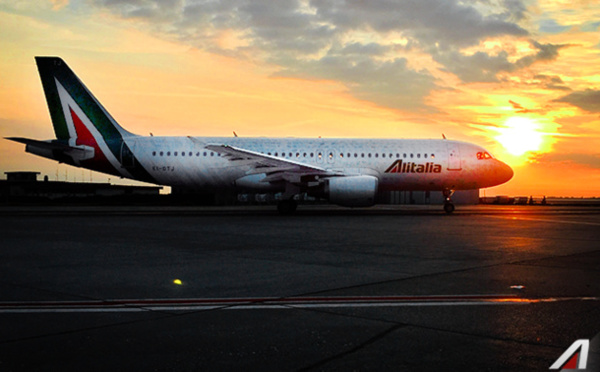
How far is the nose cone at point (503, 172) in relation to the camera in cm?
3034

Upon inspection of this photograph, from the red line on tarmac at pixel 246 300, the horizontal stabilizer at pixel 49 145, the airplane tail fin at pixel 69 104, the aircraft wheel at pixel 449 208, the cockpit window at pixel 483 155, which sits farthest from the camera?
the aircraft wheel at pixel 449 208

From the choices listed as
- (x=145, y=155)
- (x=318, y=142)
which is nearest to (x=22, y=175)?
(x=145, y=155)

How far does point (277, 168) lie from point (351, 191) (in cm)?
403

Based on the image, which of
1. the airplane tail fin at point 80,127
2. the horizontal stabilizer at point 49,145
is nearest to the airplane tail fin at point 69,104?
the airplane tail fin at point 80,127

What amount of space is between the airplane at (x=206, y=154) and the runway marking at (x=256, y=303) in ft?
72.3

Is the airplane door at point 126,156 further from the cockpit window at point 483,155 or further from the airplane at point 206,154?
the cockpit window at point 483,155

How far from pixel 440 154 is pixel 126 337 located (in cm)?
2656

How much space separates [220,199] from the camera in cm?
5847

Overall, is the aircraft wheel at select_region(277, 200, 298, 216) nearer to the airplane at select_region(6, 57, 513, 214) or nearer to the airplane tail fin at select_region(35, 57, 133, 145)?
the airplane at select_region(6, 57, 513, 214)

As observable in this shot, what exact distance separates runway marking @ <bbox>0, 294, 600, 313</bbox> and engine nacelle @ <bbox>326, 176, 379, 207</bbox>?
19.1 m

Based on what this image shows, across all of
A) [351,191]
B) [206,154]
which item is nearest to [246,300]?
[351,191]

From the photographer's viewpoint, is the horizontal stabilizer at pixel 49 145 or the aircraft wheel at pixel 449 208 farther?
the aircraft wheel at pixel 449 208

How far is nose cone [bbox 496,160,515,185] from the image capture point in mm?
30344

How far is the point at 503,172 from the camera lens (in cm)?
3042
